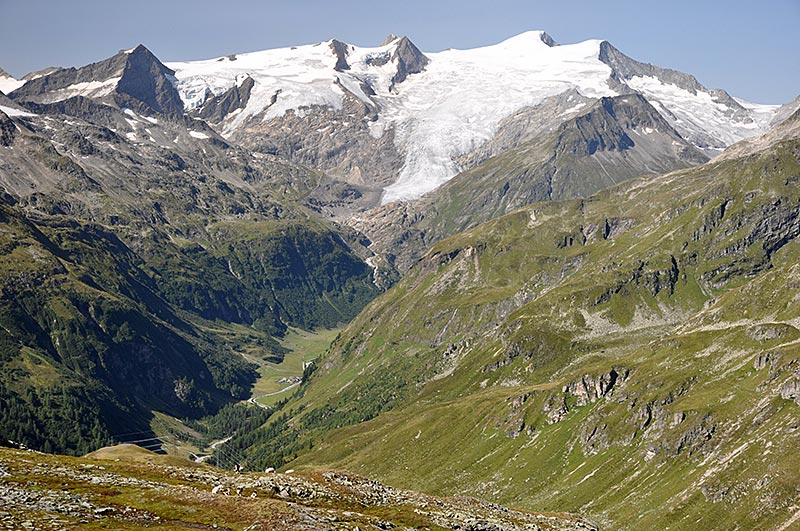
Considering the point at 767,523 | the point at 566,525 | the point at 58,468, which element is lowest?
the point at 767,523

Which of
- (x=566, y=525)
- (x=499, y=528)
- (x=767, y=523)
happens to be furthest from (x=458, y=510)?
(x=767, y=523)

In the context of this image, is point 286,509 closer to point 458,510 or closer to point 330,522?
point 330,522

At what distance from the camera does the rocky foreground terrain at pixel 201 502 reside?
285ft

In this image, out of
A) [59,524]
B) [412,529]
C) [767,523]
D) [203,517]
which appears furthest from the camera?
[767,523]

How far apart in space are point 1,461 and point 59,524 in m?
36.9

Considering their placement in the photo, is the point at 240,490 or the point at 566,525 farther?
the point at 566,525

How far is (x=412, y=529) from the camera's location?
356 ft

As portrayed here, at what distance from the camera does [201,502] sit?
9969 centimetres

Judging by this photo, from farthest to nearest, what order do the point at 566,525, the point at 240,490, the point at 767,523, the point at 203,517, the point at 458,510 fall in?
the point at 767,523 < the point at 566,525 < the point at 458,510 < the point at 240,490 < the point at 203,517

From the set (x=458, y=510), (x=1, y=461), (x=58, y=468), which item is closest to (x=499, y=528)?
(x=458, y=510)

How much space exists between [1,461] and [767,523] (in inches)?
7234

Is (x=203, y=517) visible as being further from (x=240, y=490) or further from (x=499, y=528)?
(x=499, y=528)

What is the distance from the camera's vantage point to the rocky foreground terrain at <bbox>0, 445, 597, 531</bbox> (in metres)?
86.9

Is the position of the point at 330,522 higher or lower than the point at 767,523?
higher
